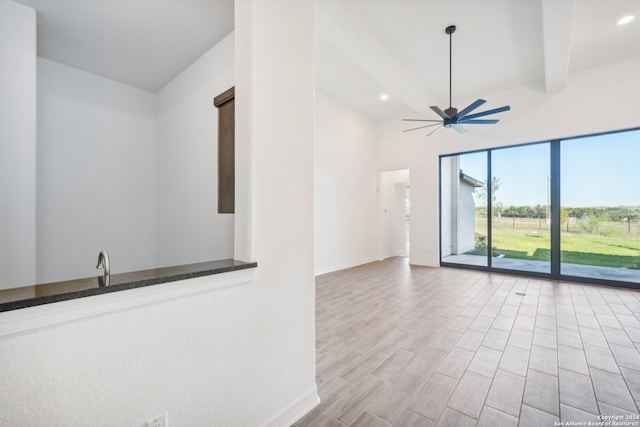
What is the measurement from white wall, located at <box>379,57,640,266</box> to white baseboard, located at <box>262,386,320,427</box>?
5150mm

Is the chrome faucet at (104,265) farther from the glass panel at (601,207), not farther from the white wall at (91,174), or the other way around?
the glass panel at (601,207)

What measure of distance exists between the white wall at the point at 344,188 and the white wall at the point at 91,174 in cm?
295

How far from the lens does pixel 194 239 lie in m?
3.36

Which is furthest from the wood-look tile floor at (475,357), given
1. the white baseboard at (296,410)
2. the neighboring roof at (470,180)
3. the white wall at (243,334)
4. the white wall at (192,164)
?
the neighboring roof at (470,180)

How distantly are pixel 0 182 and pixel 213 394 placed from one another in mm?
2824

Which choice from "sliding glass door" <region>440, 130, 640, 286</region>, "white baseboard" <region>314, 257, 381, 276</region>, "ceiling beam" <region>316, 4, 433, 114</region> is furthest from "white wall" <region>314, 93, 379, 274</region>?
"sliding glass door" <region>440, 130, 640, 286</region>

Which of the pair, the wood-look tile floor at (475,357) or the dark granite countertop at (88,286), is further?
the wood-look tile floor at (475,357)

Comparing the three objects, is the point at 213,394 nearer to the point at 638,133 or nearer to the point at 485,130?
the point at 485,130

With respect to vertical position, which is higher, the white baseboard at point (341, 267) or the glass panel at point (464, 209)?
the glass panel at point (464, 209)

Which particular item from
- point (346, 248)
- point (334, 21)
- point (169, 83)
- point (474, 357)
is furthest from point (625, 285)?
point (169, 83)

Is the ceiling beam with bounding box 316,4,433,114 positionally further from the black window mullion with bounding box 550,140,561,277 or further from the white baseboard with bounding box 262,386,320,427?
the white baseboard with bounding box 262,386,320,427

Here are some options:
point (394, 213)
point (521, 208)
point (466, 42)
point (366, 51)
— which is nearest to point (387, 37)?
point (366, 51)

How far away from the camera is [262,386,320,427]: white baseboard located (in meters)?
1.54

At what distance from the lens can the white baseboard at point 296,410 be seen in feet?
5.05
